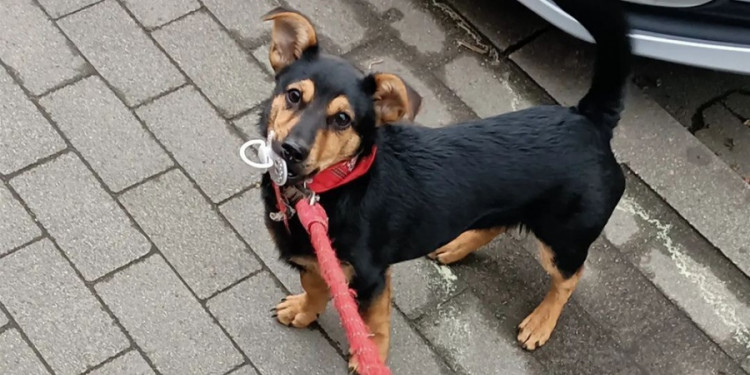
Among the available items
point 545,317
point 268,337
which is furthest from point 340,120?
point 545,317

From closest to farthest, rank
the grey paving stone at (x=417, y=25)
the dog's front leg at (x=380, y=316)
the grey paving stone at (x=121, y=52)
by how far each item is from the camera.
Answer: the dog's front leg at (x=380, y=316), the grey paving stone at (x=121, y=52), the grey paving stone at (x=417, y=25)

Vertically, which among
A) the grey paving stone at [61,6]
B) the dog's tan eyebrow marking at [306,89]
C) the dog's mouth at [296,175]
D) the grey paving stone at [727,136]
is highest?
the dog's tan eyebrow marking at [306,89]

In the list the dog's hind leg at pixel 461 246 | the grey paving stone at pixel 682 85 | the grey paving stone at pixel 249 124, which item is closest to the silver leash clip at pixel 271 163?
the dog's hind leg at pixel 461 246

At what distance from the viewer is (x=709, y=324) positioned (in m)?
4.08

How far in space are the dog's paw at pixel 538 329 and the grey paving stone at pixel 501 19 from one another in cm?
151

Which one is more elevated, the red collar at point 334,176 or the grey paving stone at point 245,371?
the red collar at point 334,176

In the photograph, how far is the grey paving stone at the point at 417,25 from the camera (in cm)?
488

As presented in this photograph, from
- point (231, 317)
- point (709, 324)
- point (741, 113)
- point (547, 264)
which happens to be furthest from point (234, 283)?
point (741, 113)

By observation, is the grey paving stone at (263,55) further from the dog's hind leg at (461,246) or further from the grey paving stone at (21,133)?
the dog's hind leg at (461,246)

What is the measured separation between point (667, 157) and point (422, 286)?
4.41ft

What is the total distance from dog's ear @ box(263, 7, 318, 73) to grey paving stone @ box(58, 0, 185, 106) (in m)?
1.49

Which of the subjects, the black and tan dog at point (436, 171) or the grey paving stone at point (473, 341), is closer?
the black and tan dog at point (436, 171)

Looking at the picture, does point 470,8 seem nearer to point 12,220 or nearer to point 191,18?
point 191,18

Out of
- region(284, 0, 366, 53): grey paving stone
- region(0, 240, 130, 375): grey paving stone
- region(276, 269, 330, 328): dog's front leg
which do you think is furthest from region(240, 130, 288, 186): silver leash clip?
region(284, 0, 366, 53): grey paving stone
